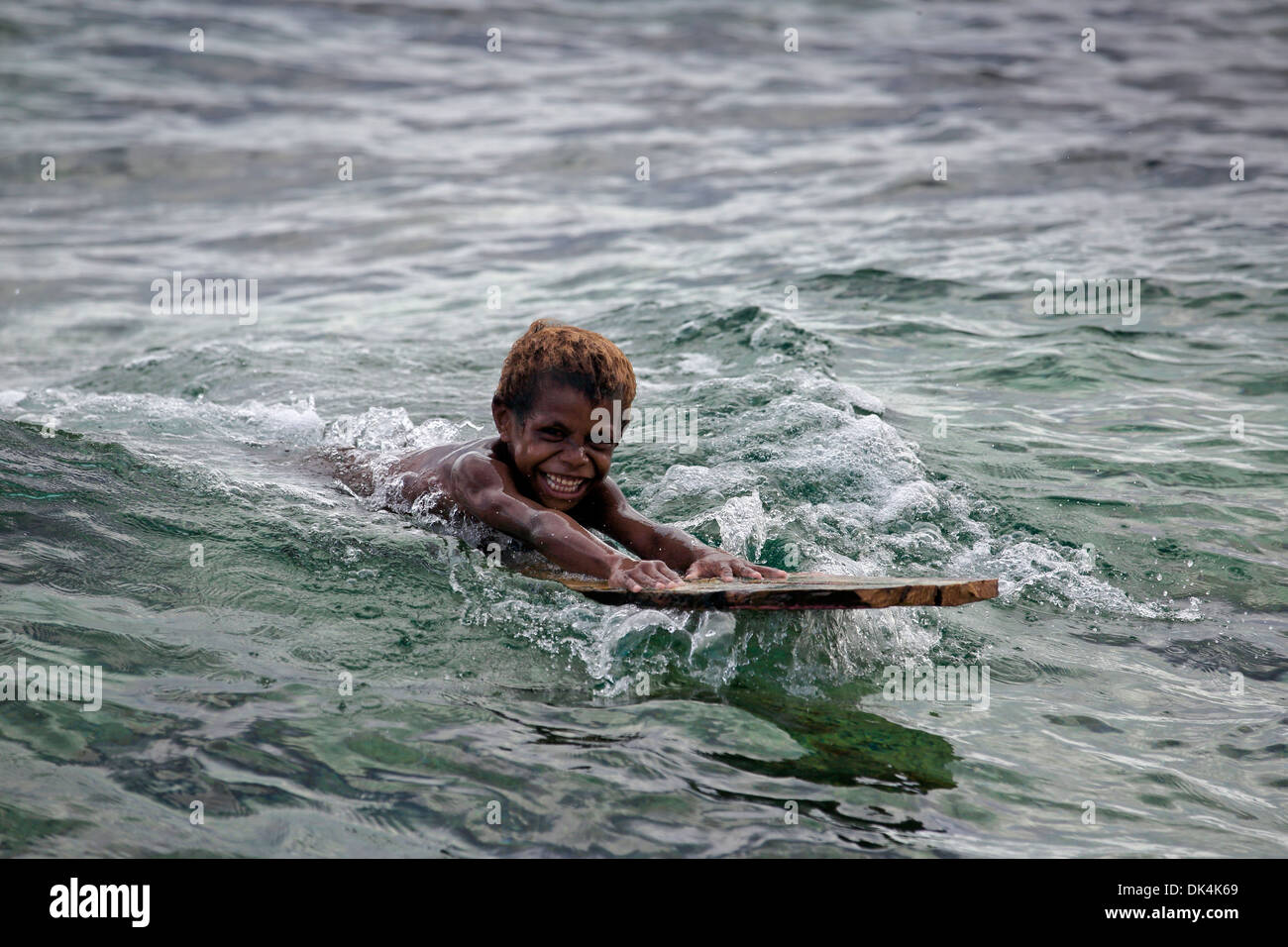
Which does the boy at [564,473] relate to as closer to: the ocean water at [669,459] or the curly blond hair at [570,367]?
the curly blond hair at [570,367]

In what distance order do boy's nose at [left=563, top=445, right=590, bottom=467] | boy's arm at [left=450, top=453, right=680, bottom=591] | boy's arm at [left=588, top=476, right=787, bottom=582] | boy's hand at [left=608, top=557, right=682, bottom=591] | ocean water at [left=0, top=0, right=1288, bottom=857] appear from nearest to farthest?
ocean water at [left=0, top=0, right=1288, bottom=857] < boy's hand at [left=608, top=557, right=682, bottom=591] < boy's arm at [left=450, top=453, right=680, bottom=591] < boy's arm at [left=588, top=476, right=787, bottom=582] < boy's nose at [left=563, top=445, right=590, bottom=467]

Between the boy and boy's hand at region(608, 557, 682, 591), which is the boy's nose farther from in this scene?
boy's hand at region(608, 557, 682, 591)

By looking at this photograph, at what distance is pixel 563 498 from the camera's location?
198 inches

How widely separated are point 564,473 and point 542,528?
30 centimetres

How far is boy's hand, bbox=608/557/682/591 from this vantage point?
4301 mm

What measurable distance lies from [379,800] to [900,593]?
1592 mm

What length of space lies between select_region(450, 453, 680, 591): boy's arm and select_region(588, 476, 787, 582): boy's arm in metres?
0.24

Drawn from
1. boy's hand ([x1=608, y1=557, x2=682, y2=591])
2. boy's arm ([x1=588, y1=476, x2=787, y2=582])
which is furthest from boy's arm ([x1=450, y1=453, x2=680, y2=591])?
boy's arm ([x1=588, y1=476, x2=787, y2=582])

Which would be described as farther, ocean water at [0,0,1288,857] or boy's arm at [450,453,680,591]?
boy's arm at [450,453,680,591]

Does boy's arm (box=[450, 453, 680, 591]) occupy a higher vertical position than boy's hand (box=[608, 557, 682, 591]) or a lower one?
higher

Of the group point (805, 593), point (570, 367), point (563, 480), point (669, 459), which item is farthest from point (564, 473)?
point (669, 459)

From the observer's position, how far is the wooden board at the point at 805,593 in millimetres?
3674

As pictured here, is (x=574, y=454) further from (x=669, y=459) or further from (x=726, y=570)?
(x=669, y=459)
